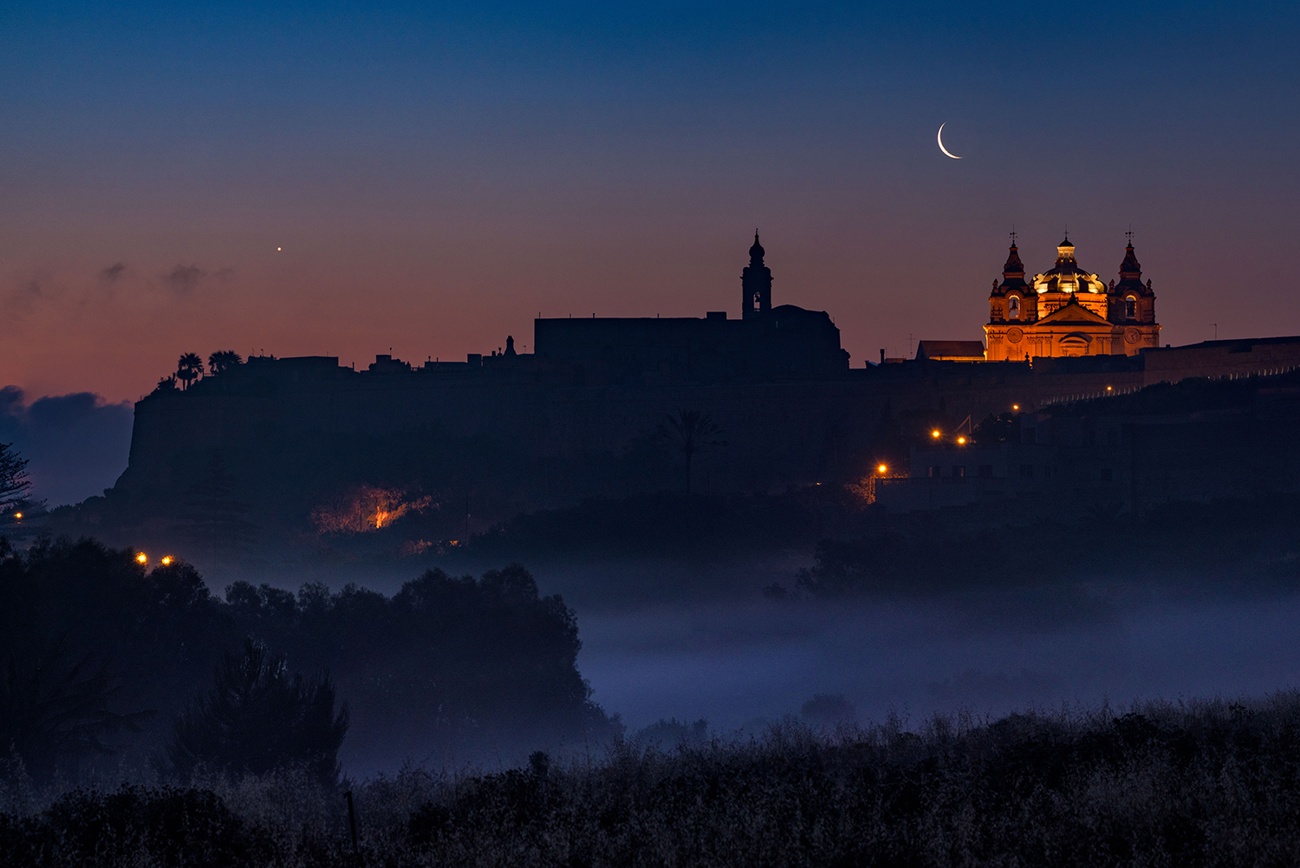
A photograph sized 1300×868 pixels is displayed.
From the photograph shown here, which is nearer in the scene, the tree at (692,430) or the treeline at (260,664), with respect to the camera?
the treeline at (260,664)

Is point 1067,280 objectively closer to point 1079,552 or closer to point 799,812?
point 1079,552

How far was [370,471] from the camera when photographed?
82188 mm

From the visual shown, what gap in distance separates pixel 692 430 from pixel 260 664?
5206 cm

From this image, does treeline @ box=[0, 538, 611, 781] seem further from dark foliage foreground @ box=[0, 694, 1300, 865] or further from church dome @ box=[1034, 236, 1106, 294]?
church dome @ box=[1034, 236, 1106, 294]

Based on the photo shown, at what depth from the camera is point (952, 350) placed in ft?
Answer: 299

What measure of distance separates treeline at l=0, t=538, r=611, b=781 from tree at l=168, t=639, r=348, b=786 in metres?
0.05

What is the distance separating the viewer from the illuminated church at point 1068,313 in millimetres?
88438

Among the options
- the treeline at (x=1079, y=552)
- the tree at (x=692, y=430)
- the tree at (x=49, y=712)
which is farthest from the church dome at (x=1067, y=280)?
the tree at (x=49, y=712)

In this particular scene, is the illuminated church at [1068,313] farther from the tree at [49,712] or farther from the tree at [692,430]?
the tree at [49,712]

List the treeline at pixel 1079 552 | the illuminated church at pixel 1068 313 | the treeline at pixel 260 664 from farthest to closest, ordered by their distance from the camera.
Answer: the illuminated church at pixel 1068 313
the treeline at pixel 1079 552
the treeline at pixel 260 664

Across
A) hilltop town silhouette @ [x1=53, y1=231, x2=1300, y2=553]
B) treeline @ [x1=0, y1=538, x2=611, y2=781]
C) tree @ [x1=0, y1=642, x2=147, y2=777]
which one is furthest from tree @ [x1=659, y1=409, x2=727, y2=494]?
tree @ [x1=0, y1=642, x2=147, y2=777]

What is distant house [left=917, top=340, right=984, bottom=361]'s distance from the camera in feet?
296

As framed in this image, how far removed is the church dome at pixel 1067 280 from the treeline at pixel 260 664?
52608 mm

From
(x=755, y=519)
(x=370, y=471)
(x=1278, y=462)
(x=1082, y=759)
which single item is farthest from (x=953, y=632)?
(x=370, y=471)
